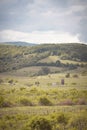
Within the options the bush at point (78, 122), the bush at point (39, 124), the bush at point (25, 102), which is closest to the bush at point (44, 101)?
the bush at point (25, 102)

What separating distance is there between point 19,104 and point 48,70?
142145 millimetres

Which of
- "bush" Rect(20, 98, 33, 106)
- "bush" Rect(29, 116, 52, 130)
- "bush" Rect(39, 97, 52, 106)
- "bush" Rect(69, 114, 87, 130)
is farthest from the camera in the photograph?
"bush" Rect(39, 97, 52, 106)

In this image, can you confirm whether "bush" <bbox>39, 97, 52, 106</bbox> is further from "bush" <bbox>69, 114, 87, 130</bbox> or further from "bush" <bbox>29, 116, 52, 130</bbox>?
"bush" <bbox>29, 116, 52, 130</bbox>

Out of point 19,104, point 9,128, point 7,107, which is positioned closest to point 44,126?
point 9,128

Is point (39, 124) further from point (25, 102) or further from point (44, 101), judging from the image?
point (44, 101)

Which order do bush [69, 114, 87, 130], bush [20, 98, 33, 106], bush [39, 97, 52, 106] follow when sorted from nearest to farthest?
bush [69, 114, 87, 130], bush [20, 98, 33, 106], bush [39, 97, 52, 106]

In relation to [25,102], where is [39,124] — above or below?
above

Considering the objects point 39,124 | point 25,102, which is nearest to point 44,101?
point 25,102

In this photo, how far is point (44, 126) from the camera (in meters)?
34.6

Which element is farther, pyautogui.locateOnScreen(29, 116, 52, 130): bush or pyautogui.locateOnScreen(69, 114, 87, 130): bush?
pyautogui.locateOnScreen(69, 114, 87, 130): bush

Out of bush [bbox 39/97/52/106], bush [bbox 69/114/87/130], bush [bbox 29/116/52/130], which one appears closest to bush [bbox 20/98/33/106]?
bush [bbox 39/97/52/106]

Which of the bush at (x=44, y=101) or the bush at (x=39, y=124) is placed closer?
A: the bush at (x=39, y=124)

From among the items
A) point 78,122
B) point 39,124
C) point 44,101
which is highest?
point 39,124

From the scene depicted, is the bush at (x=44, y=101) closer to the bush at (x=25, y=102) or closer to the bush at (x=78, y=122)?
the bush at (x=25, y=102)
